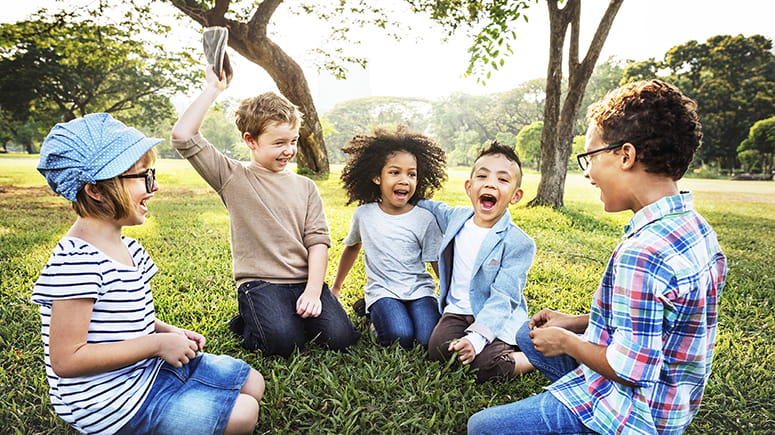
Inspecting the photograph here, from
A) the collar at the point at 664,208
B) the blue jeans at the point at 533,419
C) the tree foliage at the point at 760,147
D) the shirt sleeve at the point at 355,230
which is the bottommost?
the blue jeans at the point at 533,419

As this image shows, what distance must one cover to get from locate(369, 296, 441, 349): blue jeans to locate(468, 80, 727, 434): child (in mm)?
976

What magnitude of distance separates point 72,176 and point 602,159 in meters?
1.84

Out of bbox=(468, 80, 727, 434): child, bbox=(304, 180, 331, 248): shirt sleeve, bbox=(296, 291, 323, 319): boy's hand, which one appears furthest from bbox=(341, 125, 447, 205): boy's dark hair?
bbox=(468, 80, 727, 434): child

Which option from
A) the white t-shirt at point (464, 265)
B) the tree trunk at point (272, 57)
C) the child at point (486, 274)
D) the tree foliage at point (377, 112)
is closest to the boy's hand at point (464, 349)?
the child at point (486, 274)

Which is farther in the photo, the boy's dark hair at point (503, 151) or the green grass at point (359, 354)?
the boy's dark hair at point (503, 151)

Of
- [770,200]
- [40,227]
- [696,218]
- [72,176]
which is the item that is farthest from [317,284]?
[770,200]

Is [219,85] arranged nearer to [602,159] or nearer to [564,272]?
[602,159]

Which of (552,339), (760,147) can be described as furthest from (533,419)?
(760,147)

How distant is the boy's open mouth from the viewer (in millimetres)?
2648

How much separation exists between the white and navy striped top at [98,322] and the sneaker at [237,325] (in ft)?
3.77

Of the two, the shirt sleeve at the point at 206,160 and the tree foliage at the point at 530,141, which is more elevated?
the tree foliage at the point at 530,141

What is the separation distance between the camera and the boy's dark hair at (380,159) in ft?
10.6

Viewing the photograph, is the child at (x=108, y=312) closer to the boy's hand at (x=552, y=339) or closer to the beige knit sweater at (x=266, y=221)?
the beige knit sweater at (x=266, y=221)

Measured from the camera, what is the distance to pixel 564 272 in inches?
173
